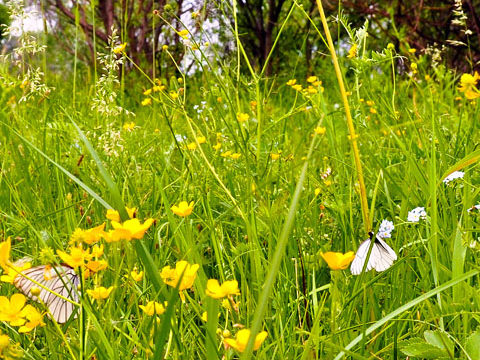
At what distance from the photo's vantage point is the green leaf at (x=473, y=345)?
70 cm

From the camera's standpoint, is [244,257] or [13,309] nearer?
[13,309]

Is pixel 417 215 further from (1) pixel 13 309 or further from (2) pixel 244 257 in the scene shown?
(1) pixel 13 309

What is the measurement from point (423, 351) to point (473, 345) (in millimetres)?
63

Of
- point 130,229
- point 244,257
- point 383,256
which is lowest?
point 244,257

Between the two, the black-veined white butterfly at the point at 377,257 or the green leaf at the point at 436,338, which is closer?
the green leaf at the point at 436,338

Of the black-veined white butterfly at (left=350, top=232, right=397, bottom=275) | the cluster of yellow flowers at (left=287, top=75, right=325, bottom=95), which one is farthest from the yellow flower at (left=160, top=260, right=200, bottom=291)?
the cluster of yellow flowers at (left=287, top=75, right=325, bottom=95)

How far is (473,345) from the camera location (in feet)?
2.32

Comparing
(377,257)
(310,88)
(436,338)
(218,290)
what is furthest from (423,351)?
(310,88)

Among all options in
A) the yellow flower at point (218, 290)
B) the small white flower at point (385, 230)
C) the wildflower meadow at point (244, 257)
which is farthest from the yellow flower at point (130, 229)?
the small white flower at point (385, 230)

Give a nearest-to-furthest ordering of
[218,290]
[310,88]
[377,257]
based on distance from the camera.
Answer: [218,290]
[377,257]
[310,88]

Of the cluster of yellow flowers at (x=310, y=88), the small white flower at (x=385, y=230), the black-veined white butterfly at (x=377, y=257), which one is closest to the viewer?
the black-veined white butterfly at (x=377, y=257)

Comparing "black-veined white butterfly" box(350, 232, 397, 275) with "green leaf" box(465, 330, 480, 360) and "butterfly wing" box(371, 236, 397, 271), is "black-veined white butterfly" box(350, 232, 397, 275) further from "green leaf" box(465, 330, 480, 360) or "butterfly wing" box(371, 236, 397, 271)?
"green leaf" box(465, 330, 480, 360)

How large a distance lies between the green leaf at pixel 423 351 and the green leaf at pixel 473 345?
0.03 metres

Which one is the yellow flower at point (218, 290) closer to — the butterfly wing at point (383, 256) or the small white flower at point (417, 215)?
the butterfly wing at point (383, 256)
